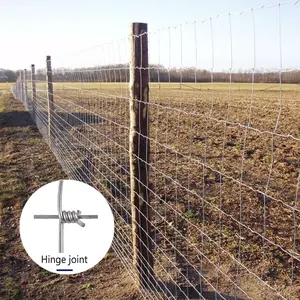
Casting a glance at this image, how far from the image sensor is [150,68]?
2.83 meters

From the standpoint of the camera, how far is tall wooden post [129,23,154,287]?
295 centimetres

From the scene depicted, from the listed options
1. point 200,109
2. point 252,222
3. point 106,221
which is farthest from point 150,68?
point 200,109

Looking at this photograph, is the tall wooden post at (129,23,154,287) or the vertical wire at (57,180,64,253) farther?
the vertical wire at (57,180,64,253)

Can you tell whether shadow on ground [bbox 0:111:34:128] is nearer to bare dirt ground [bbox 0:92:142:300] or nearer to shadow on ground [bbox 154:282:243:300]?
bare dirt ground [bbox 0:92:142:300]

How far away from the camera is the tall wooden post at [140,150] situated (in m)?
2.95

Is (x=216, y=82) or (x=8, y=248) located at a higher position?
(x=216, y=82)

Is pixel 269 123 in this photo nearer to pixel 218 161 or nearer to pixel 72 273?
pixel 218 161

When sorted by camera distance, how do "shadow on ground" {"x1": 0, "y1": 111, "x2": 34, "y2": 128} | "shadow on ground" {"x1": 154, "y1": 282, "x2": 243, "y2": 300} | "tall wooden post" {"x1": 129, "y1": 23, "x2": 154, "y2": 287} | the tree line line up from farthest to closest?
1. "shadow on ground" {"x1": 0, "y1": 111, "x2": 34, "y2": 128}
2. "shadow on ground" {"x1": 154, "y1": 282, "x2": 243, "y2": 300}
3. "tall wooden post" {"x1": 129, "y1": 23, "x2": 154, "y2": 287}
4. the tree line

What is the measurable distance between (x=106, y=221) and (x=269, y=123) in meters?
9.25

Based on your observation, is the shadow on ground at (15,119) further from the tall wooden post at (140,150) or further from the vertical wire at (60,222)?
the tall wooden post at (140,150)

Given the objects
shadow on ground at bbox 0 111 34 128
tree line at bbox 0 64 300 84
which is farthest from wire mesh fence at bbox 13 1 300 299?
shadow on ground at bbox 0 111 34 128

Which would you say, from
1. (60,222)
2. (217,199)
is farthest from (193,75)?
(217,199)

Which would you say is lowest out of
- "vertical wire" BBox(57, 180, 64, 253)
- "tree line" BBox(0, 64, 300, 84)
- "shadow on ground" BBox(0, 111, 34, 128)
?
"vertical wire" BBox(57, 180, 64, 253)

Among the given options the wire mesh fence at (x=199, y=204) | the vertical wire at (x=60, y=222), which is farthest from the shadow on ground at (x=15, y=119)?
the vertical wire at (x=60, y=222)
